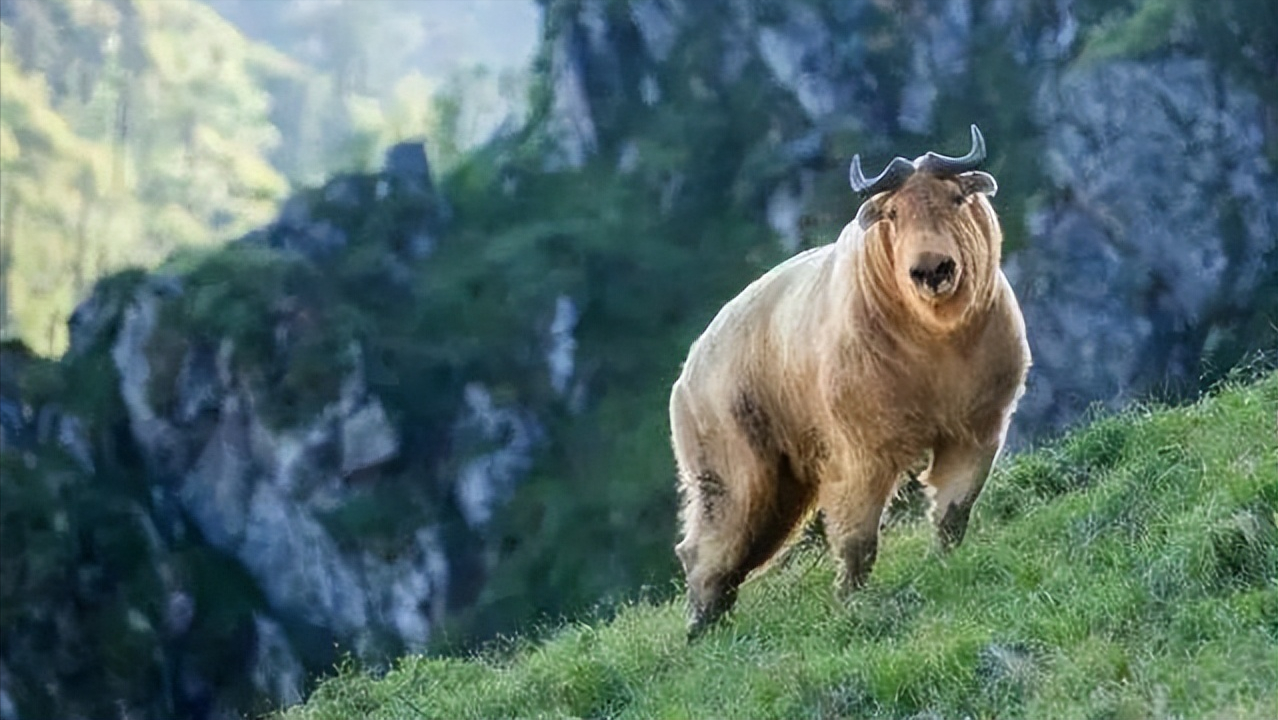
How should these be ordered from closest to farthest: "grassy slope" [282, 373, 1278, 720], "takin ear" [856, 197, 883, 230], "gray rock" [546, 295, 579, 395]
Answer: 1. "grassy slope" [282, 373, 1278, 720]
2. "takin ear" [856, 197, 883, 230]
3. "gray rock" [546, 295, 579, 395]

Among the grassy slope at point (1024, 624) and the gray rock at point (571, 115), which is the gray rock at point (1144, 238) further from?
the grassy slope at point (1024, 624)

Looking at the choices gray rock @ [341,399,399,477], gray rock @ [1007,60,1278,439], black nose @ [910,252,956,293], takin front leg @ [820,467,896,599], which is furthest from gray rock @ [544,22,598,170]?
black nose @ [910,252,956,293]

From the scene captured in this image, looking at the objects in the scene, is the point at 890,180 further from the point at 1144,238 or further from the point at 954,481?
the point at 1144,238

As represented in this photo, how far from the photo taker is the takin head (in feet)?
31.1

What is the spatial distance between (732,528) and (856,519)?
1.26 metres

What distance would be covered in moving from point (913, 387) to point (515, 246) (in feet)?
202

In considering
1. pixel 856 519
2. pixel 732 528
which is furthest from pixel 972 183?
pixel 732 528

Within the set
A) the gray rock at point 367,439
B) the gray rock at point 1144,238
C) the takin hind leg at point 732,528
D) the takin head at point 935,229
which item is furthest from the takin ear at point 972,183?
the gray rock at point 367,439

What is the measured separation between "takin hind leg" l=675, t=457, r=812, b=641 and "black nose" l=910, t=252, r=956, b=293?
88.6 inches

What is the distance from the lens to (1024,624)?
28.1ft

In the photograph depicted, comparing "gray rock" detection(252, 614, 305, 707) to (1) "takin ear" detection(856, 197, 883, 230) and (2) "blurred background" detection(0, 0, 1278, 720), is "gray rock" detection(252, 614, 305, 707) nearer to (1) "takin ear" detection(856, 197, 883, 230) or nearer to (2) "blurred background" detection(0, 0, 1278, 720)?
(2) "blurred background" detection(0, 0, 1278, 720)

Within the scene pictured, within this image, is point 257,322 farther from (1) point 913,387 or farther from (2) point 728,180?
(1) point 913,387

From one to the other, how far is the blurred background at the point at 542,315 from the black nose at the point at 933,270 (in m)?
44.8

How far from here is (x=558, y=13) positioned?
259 feet
